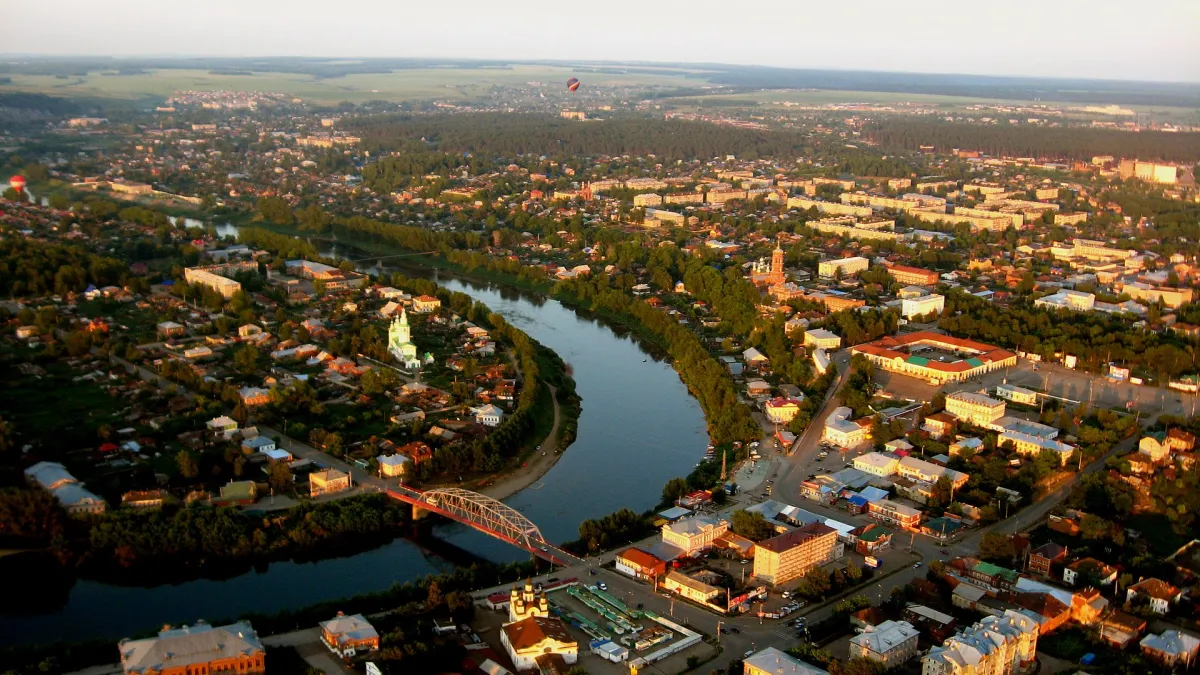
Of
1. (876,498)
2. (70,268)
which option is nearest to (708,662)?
(876,498)

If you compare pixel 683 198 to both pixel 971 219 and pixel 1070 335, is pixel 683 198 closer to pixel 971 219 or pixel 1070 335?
pixel 971 219

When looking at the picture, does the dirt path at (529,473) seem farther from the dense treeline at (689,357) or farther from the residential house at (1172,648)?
the residential house at (1172,648)

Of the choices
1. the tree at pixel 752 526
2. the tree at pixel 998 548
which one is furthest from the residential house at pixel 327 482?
the tree at pixel 998 548

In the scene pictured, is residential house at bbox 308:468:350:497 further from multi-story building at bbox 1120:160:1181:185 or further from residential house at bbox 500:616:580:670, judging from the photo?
multi-story building at bbox 1120:160:1181:185

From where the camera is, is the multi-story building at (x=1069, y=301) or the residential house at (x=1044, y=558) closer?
the residential house at (x=1044, y=558)

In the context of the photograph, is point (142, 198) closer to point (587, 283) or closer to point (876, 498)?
point (587, 283)

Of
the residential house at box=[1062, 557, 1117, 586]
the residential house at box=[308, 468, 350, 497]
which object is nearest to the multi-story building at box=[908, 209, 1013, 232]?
the residential house at box=[1062, 557, 1117, 586]
